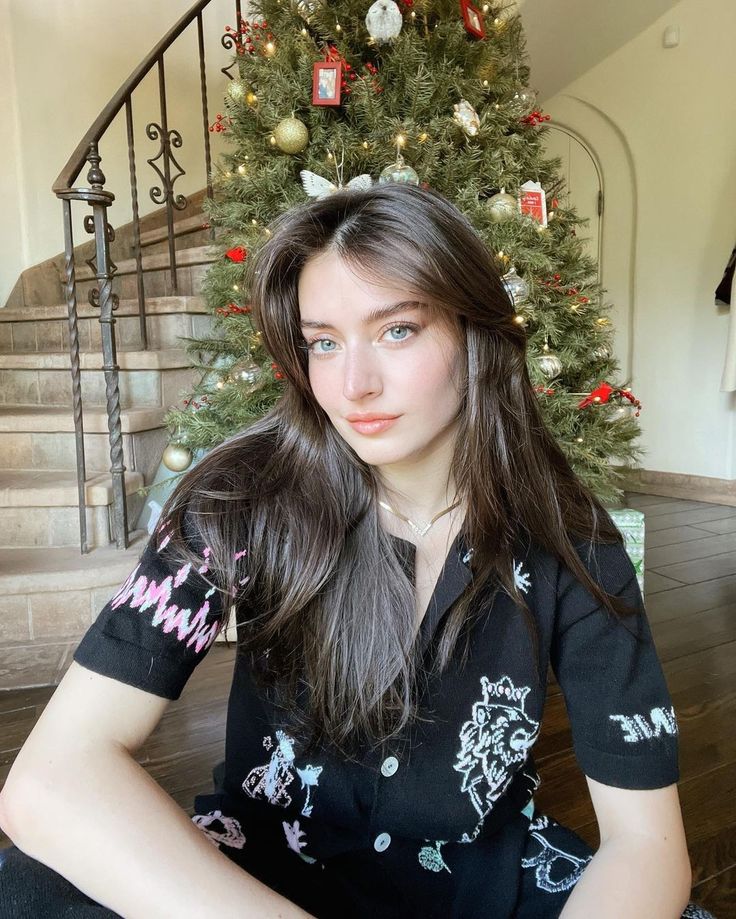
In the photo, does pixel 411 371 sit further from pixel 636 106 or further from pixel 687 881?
pixel 636 106

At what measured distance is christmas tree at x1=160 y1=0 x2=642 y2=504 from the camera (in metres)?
2.11

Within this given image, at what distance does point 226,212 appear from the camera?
2.31 metres

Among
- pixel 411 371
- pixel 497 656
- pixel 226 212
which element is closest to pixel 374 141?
pixel 226 212

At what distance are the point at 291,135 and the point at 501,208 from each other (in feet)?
2.20

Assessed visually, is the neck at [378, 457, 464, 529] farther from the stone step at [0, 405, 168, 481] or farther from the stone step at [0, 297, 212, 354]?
the stone step at [0, 297, 212, 354]

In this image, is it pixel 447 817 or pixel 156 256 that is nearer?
pixel 447 817

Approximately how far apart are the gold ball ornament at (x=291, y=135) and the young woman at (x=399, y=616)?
1.48 meters

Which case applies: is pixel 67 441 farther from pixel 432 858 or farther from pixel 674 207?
pixel 674 207

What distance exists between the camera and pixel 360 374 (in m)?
0.71

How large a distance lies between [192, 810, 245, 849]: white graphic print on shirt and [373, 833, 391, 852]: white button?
→ 16 cm

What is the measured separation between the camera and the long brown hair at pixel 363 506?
0.73 metres

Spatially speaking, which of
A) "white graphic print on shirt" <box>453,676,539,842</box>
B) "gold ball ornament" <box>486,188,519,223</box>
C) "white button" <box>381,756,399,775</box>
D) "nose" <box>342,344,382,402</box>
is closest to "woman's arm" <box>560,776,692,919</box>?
"white graphic print on shirt" <box>453,676,539,842</box>

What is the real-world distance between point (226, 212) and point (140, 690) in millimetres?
1955

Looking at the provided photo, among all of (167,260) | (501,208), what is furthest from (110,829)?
(167,260)
